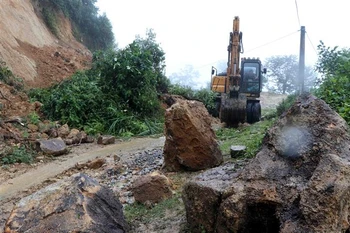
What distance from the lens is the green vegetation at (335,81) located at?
6.15m

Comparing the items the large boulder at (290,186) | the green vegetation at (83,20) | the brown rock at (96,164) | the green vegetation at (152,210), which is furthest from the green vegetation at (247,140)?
the green vegetation at (83,20)

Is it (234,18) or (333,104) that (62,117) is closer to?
(234,18)

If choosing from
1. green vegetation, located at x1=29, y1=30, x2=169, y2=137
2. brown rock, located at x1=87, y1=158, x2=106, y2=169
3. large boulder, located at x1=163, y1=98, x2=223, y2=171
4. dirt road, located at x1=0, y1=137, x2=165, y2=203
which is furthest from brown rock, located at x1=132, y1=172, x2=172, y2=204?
green vegetation, located at x1=29, y1=30, x2=169, y2=137

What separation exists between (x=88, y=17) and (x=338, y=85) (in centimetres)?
1862

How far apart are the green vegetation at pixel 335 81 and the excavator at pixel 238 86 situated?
320cm

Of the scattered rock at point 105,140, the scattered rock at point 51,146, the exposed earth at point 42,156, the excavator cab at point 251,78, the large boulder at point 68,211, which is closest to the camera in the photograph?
the large boulder at point 68,211

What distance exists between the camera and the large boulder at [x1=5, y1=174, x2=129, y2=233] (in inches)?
123

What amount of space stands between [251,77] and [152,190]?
10.7 metres

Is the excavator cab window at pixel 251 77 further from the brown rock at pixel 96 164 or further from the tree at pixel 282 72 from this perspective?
the tree at pixel 282 72

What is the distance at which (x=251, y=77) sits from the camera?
1455 centimetres

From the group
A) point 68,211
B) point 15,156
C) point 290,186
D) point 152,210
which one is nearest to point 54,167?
point 15,156

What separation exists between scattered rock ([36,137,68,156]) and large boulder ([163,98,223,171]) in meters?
3.72

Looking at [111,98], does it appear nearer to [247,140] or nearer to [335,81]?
[247,140]

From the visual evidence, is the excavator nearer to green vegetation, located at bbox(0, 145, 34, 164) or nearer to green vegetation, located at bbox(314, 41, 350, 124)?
green vegetation, located at bbox(314, 41, 350, 124)
